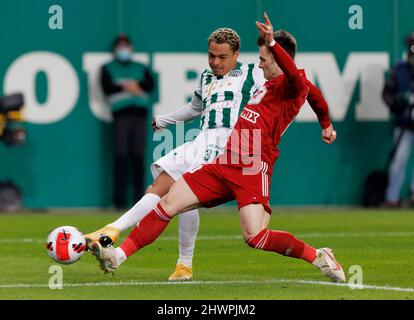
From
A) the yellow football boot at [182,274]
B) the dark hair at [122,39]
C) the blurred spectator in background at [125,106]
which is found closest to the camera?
the yellow football boot at [182,274]

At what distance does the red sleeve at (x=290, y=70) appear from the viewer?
9.41m

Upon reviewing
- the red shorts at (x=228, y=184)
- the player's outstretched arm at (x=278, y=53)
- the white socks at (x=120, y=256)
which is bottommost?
the white socks at (x=120, y=256)

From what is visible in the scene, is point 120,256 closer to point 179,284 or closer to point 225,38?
point 179,284

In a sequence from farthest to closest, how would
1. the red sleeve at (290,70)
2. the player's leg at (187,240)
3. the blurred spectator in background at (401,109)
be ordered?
the blurred spectator in background at (401,109) → the player's leg at (187,240) → the red sleeve at (290,70)

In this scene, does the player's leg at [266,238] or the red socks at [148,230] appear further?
the red socks at [148,230]

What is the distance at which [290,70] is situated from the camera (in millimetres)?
9516

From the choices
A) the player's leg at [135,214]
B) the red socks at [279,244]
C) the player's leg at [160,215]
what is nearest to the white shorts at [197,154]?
the player's leg at [135,214]

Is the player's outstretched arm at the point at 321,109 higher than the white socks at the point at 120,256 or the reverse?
higher

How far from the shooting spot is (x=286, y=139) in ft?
69.1

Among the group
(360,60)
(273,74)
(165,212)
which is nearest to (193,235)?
(165,212)

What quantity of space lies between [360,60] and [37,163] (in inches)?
225

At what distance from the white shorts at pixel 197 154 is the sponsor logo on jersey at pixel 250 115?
0.39 m

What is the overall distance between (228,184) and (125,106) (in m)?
10.5

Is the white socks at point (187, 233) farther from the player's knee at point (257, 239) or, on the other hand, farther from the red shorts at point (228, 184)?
the player's knee at point (257, 239)
